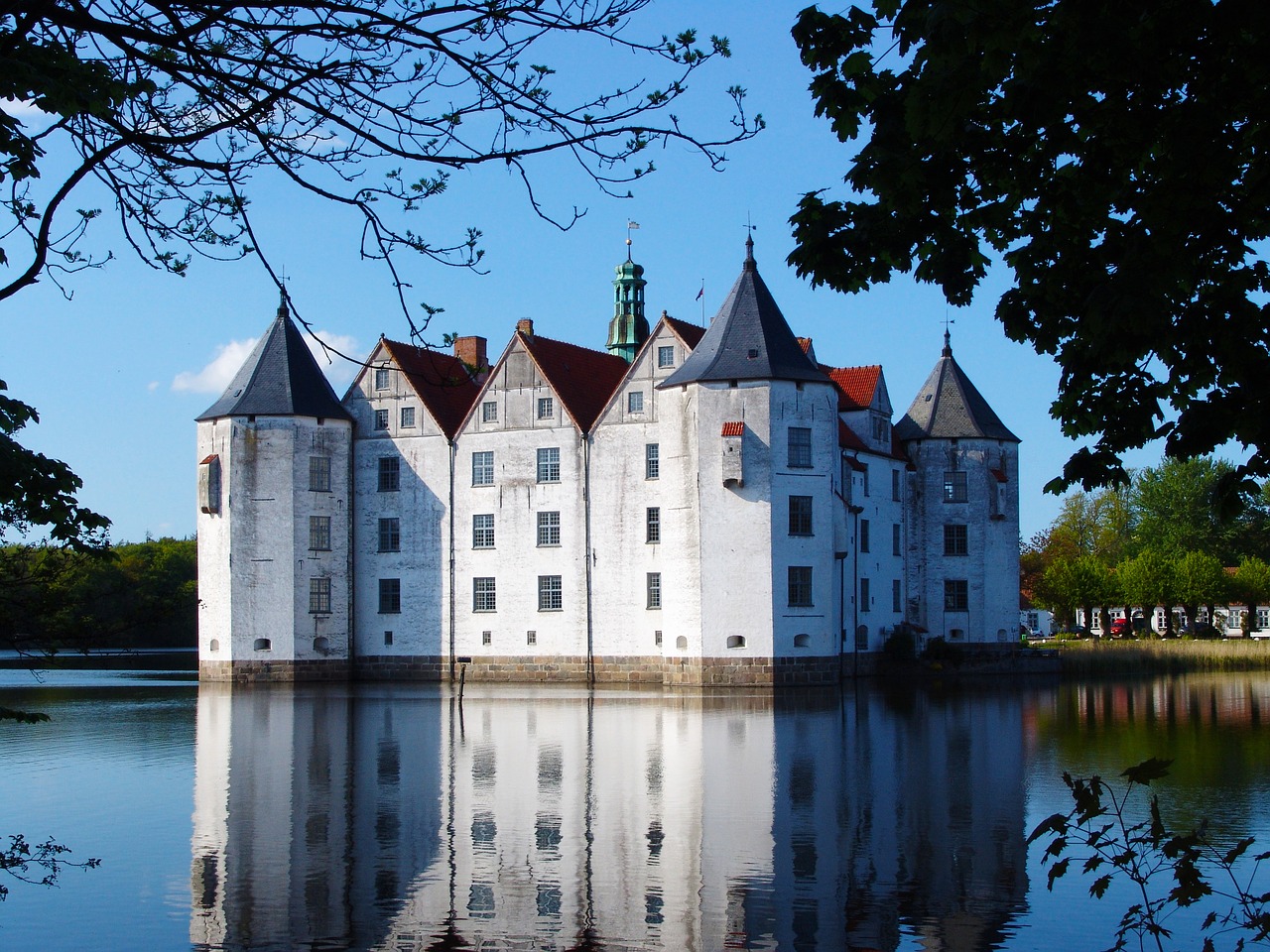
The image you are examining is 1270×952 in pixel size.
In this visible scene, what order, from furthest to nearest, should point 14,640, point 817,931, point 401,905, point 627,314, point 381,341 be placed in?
point 627,314, point 381,341, point 401,905, point 817,931, point 14,640

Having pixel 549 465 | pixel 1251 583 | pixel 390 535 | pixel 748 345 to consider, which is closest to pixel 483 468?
pixel 549 465

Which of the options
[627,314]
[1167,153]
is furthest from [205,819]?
[627,314]

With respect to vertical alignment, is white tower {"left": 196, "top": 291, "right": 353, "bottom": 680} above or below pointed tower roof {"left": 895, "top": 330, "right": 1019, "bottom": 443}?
below

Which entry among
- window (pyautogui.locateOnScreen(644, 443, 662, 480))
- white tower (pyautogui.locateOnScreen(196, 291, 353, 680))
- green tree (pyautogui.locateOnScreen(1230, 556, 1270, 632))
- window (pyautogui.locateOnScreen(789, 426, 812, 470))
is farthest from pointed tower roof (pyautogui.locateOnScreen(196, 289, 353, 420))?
green tree (pyautogui.locateOnScreen(1230, 556, 1270, 632))

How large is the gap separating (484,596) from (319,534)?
619 cm

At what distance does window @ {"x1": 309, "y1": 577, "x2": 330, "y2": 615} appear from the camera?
50281 millimetres

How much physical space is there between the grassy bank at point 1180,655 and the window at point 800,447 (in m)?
20.9

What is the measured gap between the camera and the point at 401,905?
12.0 meters

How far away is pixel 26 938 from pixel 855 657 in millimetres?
39991

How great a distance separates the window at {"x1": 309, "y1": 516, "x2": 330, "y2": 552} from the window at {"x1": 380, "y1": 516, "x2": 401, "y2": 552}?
1963mm

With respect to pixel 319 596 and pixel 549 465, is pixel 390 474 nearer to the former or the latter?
pixel 319 596

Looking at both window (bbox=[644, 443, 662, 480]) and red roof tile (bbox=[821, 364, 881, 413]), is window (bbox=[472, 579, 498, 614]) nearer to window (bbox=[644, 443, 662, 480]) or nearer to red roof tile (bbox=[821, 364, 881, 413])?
window (bbox=[644, 443, 662, 480])

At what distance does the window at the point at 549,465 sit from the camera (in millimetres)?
49625

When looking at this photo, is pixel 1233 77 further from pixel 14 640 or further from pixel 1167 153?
pixel 14 640
